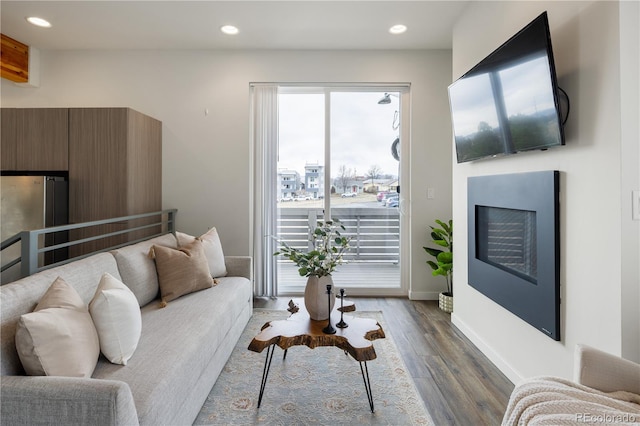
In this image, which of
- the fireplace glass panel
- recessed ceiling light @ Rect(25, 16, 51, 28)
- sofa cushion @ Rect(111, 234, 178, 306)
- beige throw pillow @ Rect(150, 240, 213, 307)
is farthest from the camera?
recessed ceiling light @ Rect(25, 16, 51, 28)

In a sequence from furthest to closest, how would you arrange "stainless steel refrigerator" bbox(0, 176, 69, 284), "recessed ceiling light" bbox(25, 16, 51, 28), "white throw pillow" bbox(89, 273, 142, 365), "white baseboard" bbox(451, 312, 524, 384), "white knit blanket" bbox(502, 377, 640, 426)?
"recessed ceiling light" bbox(25, 16, 51, 28) → "stainless steel refrigerator" bbox(0, 176, 69, 284) → "white baseboard" bbox(451, 312, 524, 384) → "white throw pillow" bbox(89, 273, 142, 365) → "white knit blanket" bbox(502, 377, 640, 426)

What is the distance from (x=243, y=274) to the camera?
3078mm

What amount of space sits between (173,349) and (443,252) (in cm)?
268

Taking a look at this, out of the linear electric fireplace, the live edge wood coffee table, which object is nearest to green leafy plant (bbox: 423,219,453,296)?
the linear electric fireplace

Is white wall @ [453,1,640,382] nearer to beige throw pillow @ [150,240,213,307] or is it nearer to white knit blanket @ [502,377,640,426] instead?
white knit blanket @ [502,377,640,426]

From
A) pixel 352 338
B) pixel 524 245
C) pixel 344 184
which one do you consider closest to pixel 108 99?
pixel 344 184

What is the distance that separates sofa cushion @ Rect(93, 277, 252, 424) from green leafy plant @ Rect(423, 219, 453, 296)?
2006 mm

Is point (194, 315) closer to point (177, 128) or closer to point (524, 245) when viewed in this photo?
point (524, 245)

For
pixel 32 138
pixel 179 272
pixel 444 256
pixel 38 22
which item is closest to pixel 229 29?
pixel 38 22

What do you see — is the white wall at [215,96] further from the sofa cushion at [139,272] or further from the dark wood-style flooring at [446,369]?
the dark wood-style flooring at [446,369]

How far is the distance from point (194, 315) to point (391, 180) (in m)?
2.66

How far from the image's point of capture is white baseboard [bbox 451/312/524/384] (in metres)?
2.12

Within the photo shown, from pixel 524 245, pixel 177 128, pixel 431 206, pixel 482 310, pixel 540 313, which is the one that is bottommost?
pixel 482 310

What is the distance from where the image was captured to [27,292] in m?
1.45
